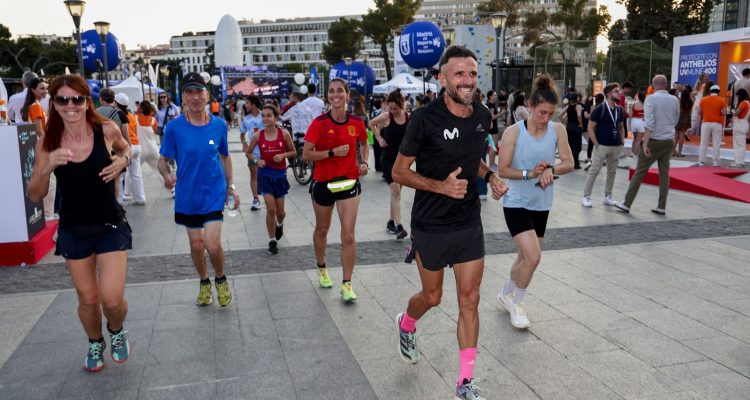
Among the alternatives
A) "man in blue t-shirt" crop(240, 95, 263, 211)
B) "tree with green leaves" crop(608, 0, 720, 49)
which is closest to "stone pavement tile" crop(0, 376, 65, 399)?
"man in blue t-shirt" crop(240, 95, 263, 211)

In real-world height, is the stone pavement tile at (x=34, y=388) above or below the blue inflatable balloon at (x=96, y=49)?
below

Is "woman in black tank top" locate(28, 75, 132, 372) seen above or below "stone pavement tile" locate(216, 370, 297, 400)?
above

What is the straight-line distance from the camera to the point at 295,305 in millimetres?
5070

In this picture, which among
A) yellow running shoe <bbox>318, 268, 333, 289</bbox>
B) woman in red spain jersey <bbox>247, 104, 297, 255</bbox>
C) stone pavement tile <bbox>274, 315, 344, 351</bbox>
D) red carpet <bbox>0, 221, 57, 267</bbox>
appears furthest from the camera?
woman in red spain jersey <bbox>247, 104, 297, 255</bbox>

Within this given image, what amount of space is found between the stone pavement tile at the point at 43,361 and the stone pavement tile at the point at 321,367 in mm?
1399

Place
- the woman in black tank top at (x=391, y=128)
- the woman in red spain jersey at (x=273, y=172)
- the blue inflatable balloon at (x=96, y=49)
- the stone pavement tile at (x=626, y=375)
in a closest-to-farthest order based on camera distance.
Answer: the stone pavement tile at (x=626, y=375) → the woman in red spain jersey at (x=273, y=172) → the woman in black tank top at (x=391, y=128) → the blue inflatable balloon at (x=96, y=49)

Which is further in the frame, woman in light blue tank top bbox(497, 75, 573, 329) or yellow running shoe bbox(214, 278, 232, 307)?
yellow running shoe bbox(214, 278, 232, 307)

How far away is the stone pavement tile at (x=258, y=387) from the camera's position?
137 inches

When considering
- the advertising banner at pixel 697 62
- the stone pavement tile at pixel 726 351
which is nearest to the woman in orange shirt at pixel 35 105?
the stone pavement tile at pixel 726 351

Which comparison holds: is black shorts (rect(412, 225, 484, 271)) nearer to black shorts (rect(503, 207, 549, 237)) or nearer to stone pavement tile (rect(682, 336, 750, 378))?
black shorts (rect(503, 207, 549, 237))

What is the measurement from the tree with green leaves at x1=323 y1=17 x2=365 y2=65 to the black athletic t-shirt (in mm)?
61416

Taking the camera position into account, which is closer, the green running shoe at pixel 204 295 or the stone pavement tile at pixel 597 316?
the stone pavement tile at pixel 597 316

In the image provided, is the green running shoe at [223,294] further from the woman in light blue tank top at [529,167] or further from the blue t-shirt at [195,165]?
the woman in light blue tank top at [529,167]

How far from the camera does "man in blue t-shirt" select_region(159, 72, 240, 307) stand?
467 cm
